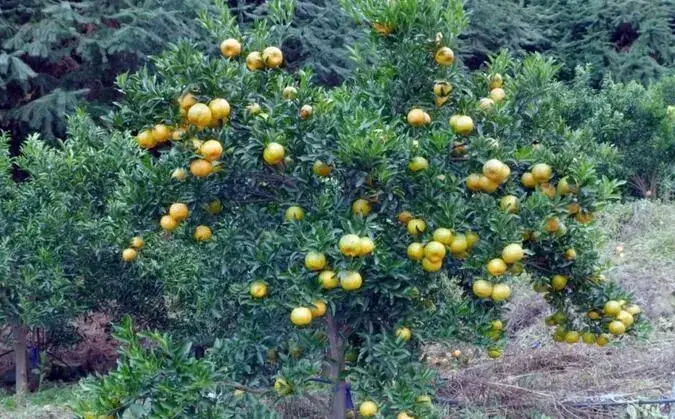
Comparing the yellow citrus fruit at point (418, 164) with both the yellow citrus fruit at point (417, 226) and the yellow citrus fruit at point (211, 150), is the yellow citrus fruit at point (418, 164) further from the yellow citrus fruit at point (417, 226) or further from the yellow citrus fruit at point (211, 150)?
the yellow citrus fruit at point (211, 150)

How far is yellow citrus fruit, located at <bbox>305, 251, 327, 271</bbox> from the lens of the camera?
8.90 feet

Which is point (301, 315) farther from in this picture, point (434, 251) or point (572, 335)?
point (572, 335)

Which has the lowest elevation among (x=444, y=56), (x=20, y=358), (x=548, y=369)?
(x=20, y=358)

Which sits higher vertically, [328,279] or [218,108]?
[218,108]

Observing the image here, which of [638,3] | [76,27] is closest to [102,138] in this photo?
[76,27]

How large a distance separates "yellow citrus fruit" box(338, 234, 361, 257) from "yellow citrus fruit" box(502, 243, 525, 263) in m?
0.53

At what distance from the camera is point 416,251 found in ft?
9.29


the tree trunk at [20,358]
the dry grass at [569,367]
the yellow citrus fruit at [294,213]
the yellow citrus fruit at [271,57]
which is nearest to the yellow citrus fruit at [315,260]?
the yellow citrus fruit at [294,213]

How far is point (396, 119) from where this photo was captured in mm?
3012

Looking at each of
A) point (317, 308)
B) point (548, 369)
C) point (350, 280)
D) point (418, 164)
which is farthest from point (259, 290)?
point (548, 369)

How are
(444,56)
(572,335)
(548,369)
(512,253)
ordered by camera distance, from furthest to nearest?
(548,369) → (572,335) → (444,56) → (512,253)

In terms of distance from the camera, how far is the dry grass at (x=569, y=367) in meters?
4.42

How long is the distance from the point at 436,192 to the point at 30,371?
443 cm

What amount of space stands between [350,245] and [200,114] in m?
0.68
